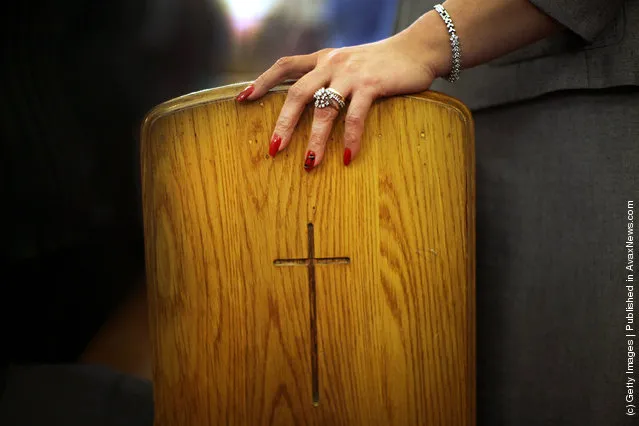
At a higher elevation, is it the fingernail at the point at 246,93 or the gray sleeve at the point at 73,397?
the fingernail at the point at 246,93

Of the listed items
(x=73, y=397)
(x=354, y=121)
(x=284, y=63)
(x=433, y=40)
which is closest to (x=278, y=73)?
(x=284, y=63)

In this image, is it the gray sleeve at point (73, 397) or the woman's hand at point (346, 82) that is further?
the gray sleeve at point (73, 397)

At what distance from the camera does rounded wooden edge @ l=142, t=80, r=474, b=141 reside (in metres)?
0.65

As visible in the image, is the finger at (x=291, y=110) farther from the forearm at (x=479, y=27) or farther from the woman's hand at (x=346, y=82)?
the forearm at (x=479, y=27)

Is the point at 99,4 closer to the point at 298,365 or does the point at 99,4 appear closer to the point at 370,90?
the point at 370,90

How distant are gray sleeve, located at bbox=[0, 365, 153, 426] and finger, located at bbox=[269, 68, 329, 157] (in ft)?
1.85

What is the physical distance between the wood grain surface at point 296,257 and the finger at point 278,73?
0.01 m

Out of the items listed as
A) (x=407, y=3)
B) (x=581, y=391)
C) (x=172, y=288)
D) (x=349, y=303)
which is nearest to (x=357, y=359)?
(x=349, y=303)

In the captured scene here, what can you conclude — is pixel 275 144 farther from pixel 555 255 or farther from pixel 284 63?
pixel 555 255

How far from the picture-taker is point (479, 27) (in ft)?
2.34

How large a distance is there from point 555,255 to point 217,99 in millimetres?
567

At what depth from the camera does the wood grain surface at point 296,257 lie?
2.12ft

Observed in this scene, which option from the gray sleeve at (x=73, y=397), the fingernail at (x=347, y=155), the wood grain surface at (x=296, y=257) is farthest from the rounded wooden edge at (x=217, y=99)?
the gray sleeve at (x=73, y=397)

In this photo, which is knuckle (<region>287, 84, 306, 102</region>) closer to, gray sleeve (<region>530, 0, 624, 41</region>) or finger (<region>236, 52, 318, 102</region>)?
finger (<region>236, 52, 318, 102</region>)
